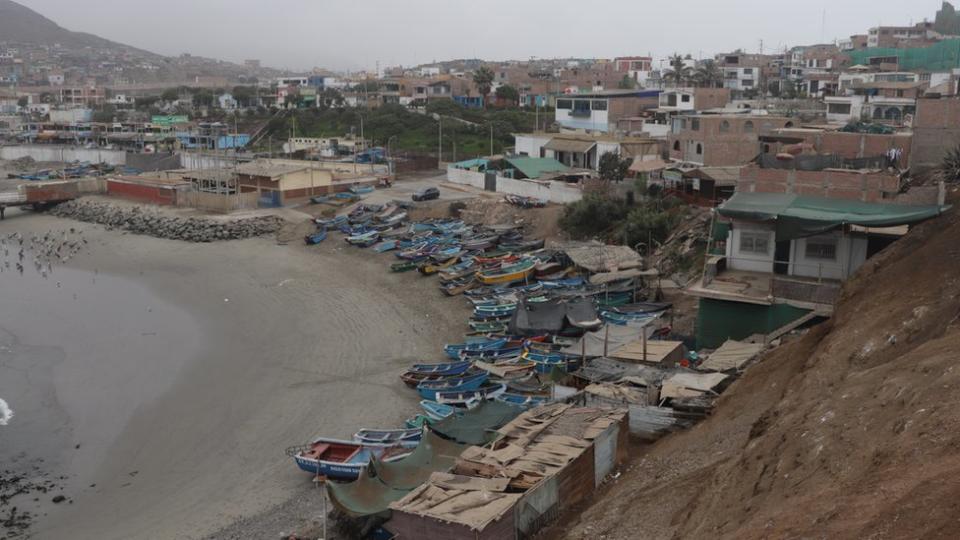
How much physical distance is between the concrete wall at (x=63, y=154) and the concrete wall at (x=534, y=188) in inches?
1585

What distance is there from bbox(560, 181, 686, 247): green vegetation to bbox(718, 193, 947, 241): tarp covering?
9.33m

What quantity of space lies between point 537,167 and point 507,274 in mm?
19518

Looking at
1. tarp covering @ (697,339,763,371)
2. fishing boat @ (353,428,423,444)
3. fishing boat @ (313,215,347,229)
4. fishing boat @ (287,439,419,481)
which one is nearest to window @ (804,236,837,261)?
tarp covering @ (697,339,763,371)

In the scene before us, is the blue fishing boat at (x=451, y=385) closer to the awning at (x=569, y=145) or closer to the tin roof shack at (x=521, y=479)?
the tin roof shack at (x=521, y=479)

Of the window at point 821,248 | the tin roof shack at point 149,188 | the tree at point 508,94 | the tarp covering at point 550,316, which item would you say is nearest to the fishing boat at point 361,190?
the tin roof shack at point 149,188

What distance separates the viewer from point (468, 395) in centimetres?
2130

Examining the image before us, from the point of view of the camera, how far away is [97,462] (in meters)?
19.8

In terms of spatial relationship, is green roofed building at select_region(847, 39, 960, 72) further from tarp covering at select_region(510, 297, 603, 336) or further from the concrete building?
tarp covering at select_region(510, 297, 603, 336)

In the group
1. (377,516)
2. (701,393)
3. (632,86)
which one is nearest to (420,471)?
→ (377,516)

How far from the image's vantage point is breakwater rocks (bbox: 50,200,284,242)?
44.6 meters

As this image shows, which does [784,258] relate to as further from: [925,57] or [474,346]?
[925,57]

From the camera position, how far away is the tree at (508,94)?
303 feet

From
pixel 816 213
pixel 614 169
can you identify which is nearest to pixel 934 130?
pixel 816 213

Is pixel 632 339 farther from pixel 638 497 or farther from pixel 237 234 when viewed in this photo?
pixel 237 234
